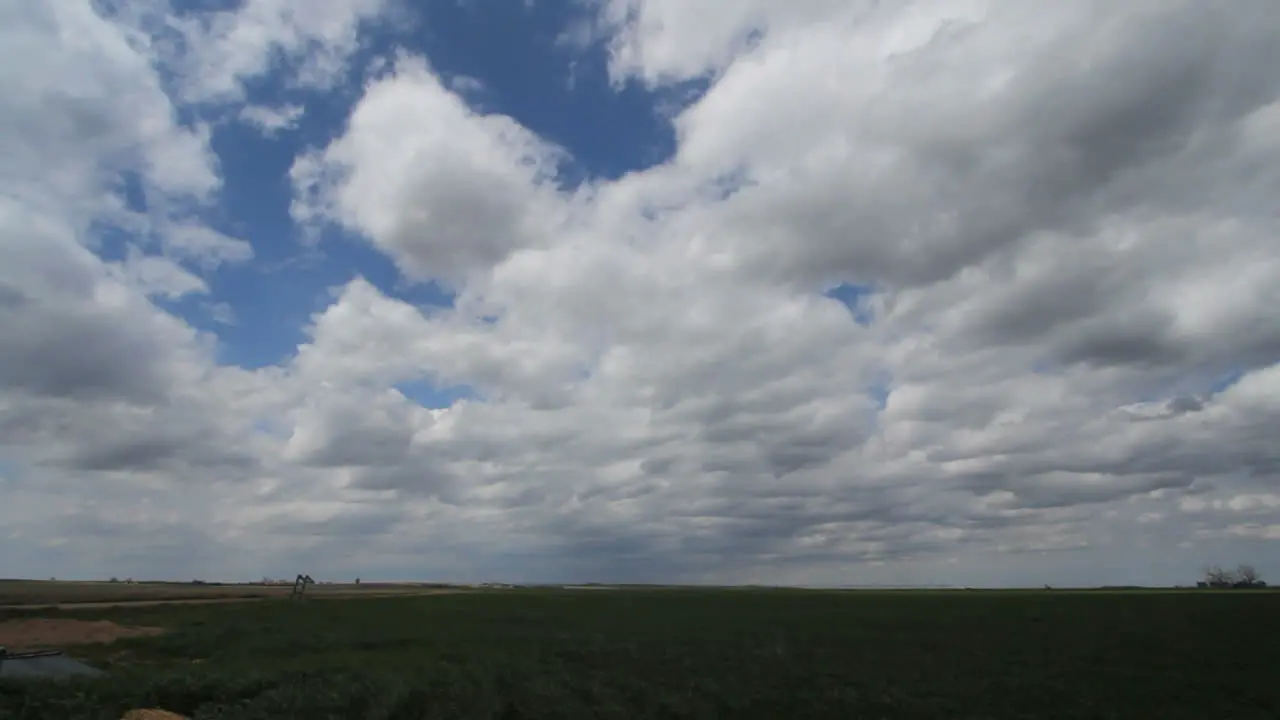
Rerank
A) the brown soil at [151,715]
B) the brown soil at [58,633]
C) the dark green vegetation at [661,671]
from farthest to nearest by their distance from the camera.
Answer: the brown soil at [58,633] → the dark green vegetation at [661,671] → the brown soil at [151,715]

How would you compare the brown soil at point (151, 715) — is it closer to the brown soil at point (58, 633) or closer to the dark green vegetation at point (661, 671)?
the dark green vegetation at point (661, 671)

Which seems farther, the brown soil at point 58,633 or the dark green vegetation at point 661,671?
the brown soil at point 58,633

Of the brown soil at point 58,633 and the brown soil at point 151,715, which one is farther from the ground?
the brown soil at point 58,633

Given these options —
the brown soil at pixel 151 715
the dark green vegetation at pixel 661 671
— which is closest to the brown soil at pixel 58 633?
the dark green vegetation at pixel 661 671

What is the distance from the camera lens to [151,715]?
2498 cm

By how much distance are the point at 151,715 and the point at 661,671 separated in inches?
897

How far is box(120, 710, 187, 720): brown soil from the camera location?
24.7 m

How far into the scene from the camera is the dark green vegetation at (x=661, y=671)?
2841cm

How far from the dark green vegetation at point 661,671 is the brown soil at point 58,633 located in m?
3.11

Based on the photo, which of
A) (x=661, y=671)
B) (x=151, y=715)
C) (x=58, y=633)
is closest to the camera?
(x=151, y=715)

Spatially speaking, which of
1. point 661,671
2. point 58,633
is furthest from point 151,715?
point 58,633

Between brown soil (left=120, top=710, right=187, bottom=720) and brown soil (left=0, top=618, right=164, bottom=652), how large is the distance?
27.8 metres

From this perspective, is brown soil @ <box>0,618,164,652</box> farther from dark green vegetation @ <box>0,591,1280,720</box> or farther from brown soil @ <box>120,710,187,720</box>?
brown soil @ <box>120,710,187,720</box>

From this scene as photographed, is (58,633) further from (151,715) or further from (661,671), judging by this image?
(661,671)
